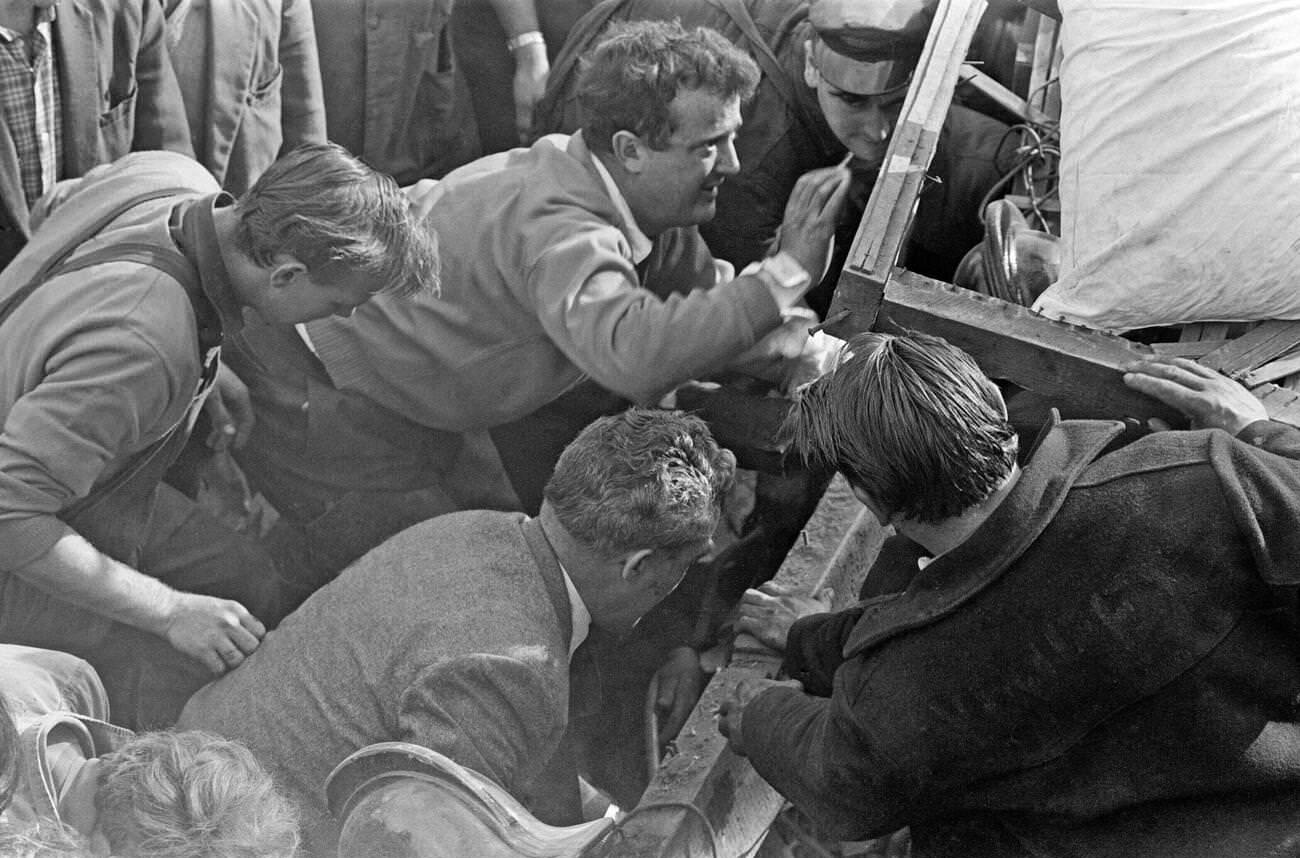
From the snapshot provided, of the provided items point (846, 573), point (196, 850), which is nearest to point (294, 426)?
point (846, 573)

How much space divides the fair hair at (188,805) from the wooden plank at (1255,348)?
6.54 ft

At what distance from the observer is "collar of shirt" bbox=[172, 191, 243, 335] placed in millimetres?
2781

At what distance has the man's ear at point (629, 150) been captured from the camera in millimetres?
3197

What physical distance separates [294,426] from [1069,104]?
2.03 metres

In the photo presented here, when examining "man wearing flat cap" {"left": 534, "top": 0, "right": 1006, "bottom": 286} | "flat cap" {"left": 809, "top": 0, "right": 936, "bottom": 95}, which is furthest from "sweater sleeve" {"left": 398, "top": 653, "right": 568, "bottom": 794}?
"flat cap" {"left": 809, "top": 0, "right": 936, "bottom": 95}

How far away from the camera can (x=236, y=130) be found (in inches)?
156

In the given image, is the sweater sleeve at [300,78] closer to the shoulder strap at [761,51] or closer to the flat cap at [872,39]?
the shoulder strap at [761,51]

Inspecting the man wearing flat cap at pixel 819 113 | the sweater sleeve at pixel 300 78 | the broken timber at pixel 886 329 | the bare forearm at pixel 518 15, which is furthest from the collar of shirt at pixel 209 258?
the bare forearm at pixel 518 15

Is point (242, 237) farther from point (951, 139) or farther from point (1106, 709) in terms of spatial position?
point (951, 139)

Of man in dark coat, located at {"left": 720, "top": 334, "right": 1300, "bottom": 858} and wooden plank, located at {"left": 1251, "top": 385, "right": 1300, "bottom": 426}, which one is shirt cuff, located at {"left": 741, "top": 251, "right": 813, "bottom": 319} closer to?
man in dark coat, located at {"left": 720, "top": 334, "right": 1300, "bottom": 858}

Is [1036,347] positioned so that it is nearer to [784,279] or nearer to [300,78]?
[784,279]

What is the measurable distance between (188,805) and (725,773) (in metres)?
1.01

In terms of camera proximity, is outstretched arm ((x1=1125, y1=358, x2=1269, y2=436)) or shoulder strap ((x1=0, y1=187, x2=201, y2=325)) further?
shoulder strap ((x1=0, y1=187, x2=201, y2=325))

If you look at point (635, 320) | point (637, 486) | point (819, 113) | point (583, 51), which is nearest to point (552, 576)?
point (637, 486)
